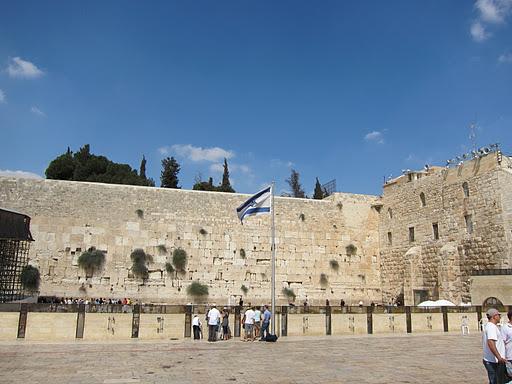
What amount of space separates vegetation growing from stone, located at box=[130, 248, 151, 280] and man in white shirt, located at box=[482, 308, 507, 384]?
18358 mm

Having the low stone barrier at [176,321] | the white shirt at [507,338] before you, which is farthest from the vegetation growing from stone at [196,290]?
the white shirt at [507,338]

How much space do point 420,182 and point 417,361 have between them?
54.3ft

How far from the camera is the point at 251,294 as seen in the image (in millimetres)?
23422

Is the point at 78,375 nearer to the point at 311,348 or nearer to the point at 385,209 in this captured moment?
the point at 311,348

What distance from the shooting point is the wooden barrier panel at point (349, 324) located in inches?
587

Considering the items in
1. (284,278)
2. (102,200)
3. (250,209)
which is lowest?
(284,278)

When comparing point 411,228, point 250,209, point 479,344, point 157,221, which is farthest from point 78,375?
point 411,228

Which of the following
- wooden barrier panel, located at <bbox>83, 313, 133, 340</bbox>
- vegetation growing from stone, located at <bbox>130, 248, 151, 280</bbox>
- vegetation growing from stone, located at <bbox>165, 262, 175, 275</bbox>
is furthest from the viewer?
vegetation growing from stone, located at <bbox>165, 262, 175, 275</bbox>

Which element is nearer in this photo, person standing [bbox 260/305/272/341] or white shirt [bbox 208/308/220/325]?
white shirt [bbox 208/308/220/325]

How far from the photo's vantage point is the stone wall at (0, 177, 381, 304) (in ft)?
69.1

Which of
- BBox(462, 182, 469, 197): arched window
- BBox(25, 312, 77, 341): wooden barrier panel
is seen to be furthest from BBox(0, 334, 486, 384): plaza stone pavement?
BBox(462, 182, 469, 197): arched window

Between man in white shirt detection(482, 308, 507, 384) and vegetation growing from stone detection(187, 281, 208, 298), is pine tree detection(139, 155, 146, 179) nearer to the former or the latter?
vegetation growing from stone detection(187, 281, 208, 298)

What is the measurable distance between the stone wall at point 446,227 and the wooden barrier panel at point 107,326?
14.7 metres

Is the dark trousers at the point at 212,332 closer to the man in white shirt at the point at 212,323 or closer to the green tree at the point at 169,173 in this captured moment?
the man in white shirt at the point at 212,323
